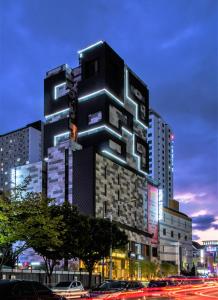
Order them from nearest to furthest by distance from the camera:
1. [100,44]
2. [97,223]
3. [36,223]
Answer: [36,223], [97,223], [100,44]

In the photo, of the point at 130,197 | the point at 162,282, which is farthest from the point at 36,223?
the point at 130,197

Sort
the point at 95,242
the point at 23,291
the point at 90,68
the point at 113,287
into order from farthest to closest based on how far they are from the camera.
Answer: the point at 90,68, the point at 95,242, the point at 113,287, the point at 23,291

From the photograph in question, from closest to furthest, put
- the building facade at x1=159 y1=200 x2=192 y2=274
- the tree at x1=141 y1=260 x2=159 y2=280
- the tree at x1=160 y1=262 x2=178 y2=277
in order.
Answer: the tree at x1=141 y1=260 x2=159 y2=280
the tree at x1=160 y1=262 x2=178 y2=277
the building facade at x1=159 y1=200 x2=192 y2=274

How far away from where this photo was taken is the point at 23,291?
18328 mm

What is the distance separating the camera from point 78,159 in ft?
361

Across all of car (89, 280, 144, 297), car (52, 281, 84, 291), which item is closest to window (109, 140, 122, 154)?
car (52, 281, 84, 291)

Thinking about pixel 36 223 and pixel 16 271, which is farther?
pixel 16 271

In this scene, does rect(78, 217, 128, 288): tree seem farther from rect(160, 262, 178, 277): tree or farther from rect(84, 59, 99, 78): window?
rect(160, 262, 178, 277): tree

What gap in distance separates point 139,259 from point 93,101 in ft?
127

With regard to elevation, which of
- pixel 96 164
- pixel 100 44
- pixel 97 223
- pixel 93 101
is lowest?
pixel 97 223

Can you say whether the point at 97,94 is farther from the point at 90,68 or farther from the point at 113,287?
the point at 113,287

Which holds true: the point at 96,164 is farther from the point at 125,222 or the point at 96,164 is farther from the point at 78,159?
the point at 125,222

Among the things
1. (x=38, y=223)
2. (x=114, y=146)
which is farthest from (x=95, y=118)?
(x=38, y=223)

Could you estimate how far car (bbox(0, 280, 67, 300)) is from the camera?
17.3 m
